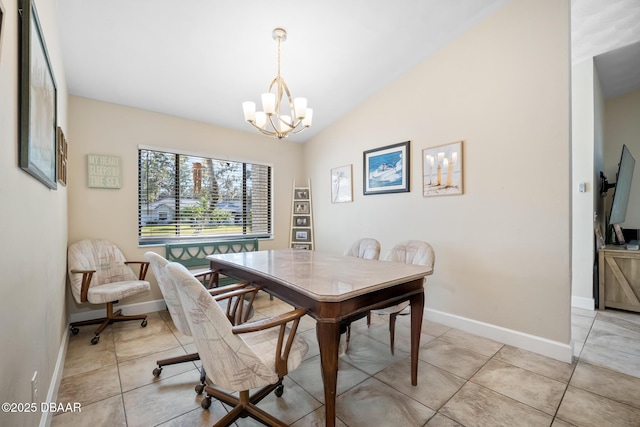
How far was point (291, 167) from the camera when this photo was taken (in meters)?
4.72

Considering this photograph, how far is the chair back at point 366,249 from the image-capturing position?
2758 mm

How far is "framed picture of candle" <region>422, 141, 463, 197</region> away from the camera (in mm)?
2793

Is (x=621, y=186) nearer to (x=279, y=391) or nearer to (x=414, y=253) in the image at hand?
(x=414, y=253)

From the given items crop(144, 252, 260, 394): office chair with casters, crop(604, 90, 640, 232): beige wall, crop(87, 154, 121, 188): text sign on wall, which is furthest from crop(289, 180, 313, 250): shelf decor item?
crop(604, 90, 640, 232): beige wall

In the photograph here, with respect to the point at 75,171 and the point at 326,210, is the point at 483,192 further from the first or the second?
the point at 75,171

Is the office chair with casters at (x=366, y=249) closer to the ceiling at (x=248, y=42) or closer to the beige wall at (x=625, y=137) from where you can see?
the ceiling at (x=248, y=42)

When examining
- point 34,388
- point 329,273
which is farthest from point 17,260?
point 329,273

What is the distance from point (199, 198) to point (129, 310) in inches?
62.4

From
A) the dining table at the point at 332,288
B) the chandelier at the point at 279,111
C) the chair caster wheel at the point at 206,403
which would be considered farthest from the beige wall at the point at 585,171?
the chair caster wheel at the point at 206,403

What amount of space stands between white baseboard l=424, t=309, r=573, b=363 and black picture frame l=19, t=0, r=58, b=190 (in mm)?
3390

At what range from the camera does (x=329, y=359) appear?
1332 mm

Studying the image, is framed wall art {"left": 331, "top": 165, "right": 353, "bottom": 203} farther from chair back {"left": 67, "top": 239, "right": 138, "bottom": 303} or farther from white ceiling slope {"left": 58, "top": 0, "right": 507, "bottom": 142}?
chair back {"left": 67, "top": 239, "right": 138, "bottom": 303}

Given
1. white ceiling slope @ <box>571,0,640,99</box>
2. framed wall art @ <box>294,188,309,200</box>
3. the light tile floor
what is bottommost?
the light tile floor

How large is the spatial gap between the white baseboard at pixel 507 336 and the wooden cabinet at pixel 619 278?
1879 millimetres
